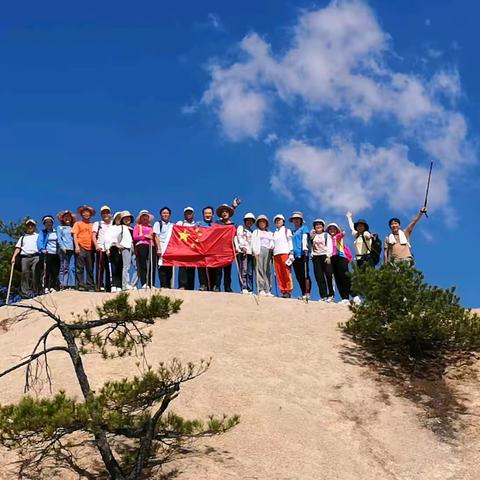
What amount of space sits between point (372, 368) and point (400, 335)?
2.51 feet

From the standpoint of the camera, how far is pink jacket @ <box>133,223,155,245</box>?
14812 millimetres

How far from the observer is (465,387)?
11.1 meters

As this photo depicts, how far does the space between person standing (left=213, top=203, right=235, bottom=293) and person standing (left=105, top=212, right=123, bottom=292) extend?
7.34 ft

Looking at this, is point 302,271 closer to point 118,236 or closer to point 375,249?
point 375,249

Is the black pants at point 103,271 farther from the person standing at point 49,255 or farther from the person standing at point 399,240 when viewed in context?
the person standing at point 399,240

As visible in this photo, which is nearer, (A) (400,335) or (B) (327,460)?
(B) (327,460)

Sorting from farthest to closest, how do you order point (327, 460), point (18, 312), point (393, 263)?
1. point (18, 312)
2. point (393, 263)
3. point (327, 460)

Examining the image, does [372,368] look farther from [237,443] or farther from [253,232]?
[253,232]

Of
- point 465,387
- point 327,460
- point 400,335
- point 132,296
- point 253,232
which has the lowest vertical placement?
point 327,460

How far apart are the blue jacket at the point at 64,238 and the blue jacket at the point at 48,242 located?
19 centimetres

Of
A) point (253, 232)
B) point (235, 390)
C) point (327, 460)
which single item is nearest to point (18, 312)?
point (253, 232)

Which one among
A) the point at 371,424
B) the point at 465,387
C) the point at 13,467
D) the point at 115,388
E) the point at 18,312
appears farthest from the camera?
the point at 18,312

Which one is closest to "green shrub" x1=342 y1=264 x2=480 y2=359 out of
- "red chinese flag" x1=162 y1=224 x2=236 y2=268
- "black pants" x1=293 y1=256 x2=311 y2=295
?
"black pants" x1=293 y1=256 x2=311 y2=295

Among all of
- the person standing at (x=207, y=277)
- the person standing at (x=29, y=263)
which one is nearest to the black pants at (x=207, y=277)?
the person standing at (x=207, y=277)
